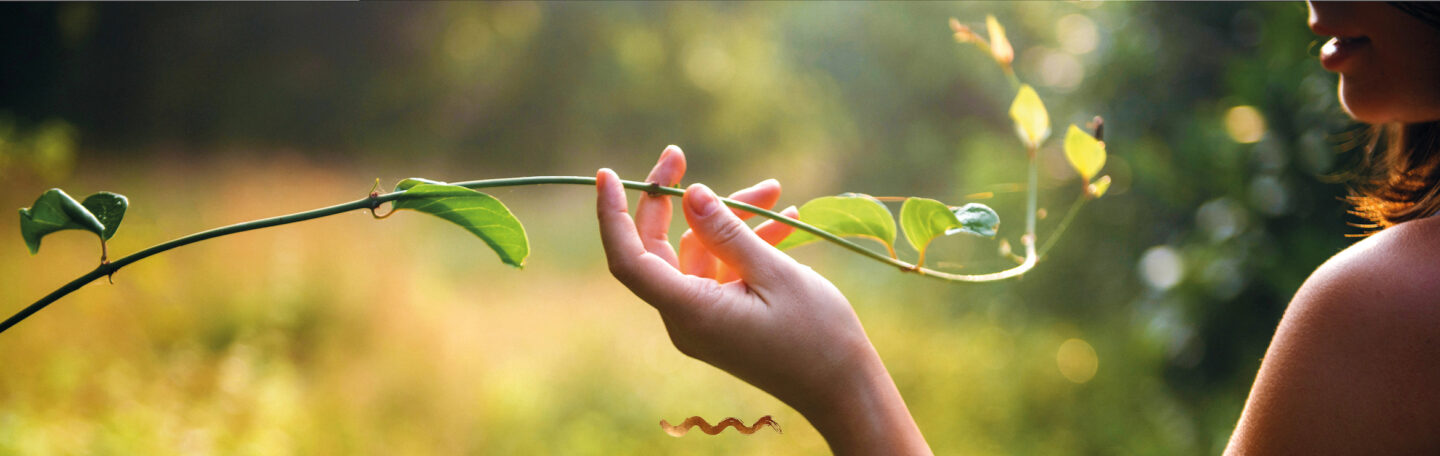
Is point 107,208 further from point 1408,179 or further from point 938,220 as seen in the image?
point 1408,179

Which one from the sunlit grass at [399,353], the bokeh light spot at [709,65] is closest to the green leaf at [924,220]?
the sunlit grass at [399,353]

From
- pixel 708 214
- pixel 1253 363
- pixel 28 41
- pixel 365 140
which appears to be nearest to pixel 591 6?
pixel 365 140

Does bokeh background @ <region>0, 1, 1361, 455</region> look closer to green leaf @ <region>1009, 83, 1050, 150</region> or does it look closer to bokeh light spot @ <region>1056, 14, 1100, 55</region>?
bokeh light spot @ <region>1056, 14, 1100, 55</region>

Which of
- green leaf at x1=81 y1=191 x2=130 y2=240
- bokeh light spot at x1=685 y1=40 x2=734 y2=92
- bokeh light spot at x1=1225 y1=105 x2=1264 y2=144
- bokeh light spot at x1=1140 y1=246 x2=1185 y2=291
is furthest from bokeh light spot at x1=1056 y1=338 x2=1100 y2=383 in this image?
green leaf at x1=81 y1=191 x2=130 y2=240

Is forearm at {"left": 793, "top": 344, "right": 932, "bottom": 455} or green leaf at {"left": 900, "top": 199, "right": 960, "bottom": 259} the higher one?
green leaf at {"left": 900, "top": 199, "right": 960, "bottom": 259}

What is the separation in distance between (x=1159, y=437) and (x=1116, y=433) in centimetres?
6

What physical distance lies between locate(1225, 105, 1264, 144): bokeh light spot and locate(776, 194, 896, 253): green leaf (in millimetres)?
686

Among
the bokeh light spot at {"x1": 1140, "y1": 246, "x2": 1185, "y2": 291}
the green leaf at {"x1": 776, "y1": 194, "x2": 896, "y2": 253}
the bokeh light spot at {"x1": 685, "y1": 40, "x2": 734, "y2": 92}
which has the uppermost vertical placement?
the bokeh light spot at {"x1": 685, "y1": 40, "x2": 734, "y2": 92}

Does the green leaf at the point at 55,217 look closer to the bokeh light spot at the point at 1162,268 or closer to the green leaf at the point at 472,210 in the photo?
the green leaf at the point at 472,210

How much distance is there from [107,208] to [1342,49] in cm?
43

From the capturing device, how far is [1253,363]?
2.71ft

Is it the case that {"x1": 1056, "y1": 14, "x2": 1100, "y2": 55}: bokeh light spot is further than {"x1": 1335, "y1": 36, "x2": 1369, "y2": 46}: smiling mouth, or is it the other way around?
{"x1": 1056, "y1": 14, "x2": 1100, "y2": 55}: bokeh light spot

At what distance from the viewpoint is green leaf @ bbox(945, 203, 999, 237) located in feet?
0.98

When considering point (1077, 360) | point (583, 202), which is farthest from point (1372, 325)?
point (1077, 360)
